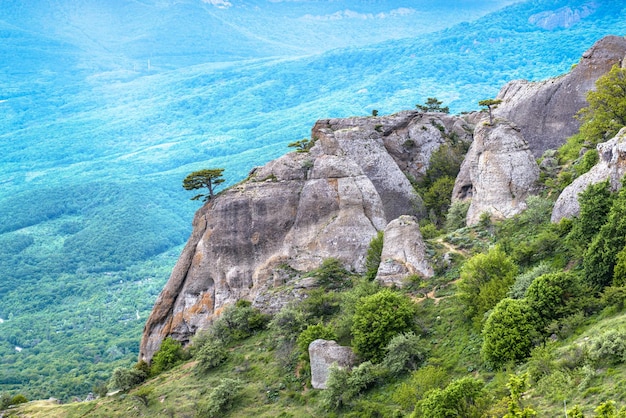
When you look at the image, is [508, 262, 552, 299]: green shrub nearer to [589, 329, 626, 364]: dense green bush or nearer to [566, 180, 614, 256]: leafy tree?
[566, 180, 614, 256]: leafy tree

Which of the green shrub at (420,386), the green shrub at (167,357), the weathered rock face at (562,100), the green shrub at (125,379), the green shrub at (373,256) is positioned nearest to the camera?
the green shrub at (420,386)

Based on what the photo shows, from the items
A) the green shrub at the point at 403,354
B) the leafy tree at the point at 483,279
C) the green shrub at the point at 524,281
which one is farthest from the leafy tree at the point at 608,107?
the green shrub at the point at 403,354

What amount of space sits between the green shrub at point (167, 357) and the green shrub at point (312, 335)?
1389cm

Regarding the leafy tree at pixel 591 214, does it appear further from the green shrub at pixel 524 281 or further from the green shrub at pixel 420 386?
the green shrub at pixel 420 386

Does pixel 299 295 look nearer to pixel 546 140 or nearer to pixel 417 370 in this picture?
pixel 417 370

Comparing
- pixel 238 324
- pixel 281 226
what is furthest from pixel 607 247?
pixel 281 226

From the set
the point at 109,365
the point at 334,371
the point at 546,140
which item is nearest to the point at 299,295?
the point at 334,371

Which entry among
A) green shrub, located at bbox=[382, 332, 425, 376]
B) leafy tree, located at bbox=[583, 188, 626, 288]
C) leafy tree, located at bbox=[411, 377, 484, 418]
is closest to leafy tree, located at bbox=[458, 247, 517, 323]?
green shrub, located at bbox=[382, 332, 425, 376]

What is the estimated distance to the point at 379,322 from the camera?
38.2 metres

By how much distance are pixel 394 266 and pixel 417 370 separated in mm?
11371

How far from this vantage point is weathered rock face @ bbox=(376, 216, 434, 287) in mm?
43625

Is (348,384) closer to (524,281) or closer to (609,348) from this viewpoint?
(524,281)

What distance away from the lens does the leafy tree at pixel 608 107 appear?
47.2 metres

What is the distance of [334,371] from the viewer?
36.0 metres
